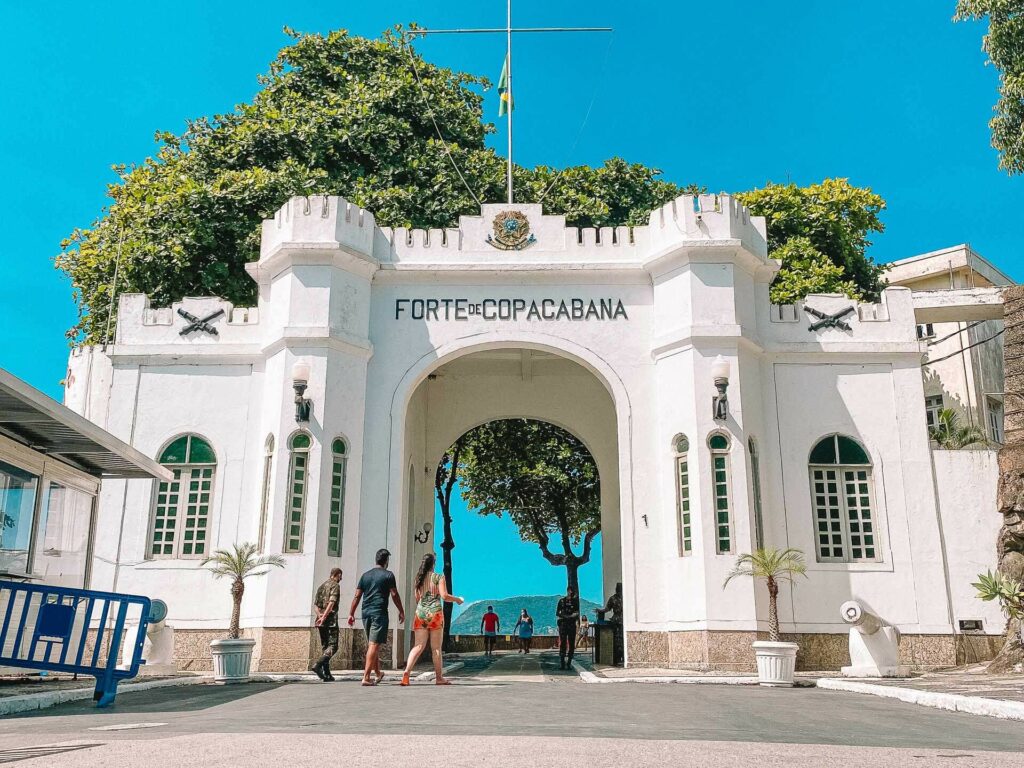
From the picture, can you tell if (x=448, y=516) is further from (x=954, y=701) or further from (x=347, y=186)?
(x=954, y=701)

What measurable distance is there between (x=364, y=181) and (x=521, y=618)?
44.7ft

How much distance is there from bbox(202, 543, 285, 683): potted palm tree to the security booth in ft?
4.90

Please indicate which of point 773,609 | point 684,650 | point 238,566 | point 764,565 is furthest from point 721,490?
point 238,566

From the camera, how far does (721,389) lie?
1596 centimetres

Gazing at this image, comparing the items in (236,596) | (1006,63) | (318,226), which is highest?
(1006,63)

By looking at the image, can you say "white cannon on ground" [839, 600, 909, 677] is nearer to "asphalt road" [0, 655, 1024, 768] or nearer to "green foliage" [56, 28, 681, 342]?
"asphalt road" [0, 655, 1024, 768]

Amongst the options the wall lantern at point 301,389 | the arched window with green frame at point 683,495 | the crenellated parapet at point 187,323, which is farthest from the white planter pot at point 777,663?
the crenellated parapet at point 187,323

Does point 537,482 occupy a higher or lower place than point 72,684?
higher

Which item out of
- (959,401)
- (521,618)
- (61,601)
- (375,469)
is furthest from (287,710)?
(959,401)

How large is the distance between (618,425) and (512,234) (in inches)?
151

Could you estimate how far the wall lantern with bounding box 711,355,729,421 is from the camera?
15.9m

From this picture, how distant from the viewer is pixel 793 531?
54.4ft

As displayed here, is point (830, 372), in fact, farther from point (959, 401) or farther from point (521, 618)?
point (521, 618)

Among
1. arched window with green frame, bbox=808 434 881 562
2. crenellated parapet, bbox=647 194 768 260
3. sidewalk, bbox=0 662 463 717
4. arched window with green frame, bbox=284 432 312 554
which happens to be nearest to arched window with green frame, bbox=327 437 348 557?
arched window with green frame, bbox=284 432 312 554
